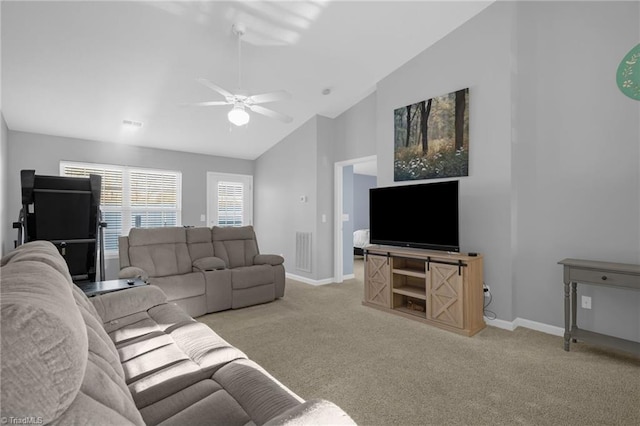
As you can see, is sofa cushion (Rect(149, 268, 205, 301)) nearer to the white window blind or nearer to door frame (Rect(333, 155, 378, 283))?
door frame (Rect(333, 155, 378, 283))

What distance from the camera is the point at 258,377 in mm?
1344

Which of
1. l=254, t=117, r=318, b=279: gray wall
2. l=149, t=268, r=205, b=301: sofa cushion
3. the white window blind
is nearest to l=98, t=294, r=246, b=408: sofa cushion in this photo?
l=149, t=268, r=205, b=301: sofa cushion

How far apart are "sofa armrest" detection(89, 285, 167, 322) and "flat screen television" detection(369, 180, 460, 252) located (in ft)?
8.86

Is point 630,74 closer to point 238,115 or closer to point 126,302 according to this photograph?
point 238,115

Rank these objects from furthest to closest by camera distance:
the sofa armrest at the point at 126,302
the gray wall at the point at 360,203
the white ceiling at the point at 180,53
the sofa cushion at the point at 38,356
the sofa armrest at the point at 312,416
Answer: the gray wall at the point at 360,203 → the white ceiling at the point at 180,53 → the sofa armrest at the point at 126,302 → the sofa armrest at the point at 312,416 → the sofa cushion at the point at 38,356

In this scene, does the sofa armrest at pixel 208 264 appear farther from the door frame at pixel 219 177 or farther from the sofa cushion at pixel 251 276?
the door frame at pixel 219 177

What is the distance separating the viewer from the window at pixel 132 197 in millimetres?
5145

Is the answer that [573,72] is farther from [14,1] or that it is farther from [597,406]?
[14,1]

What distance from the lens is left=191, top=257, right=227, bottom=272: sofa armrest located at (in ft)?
12.9

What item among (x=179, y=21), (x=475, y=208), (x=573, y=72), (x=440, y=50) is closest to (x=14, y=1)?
(x=179, y=21)

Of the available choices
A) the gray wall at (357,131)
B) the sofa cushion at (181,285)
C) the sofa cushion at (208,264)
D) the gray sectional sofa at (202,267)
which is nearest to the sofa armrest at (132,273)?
the gray sectional sofa at (202,267)

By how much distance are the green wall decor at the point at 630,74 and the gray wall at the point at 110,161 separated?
5.92 metres

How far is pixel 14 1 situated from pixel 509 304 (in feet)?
17.7

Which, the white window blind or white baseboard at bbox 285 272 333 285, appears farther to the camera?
the white window blind
